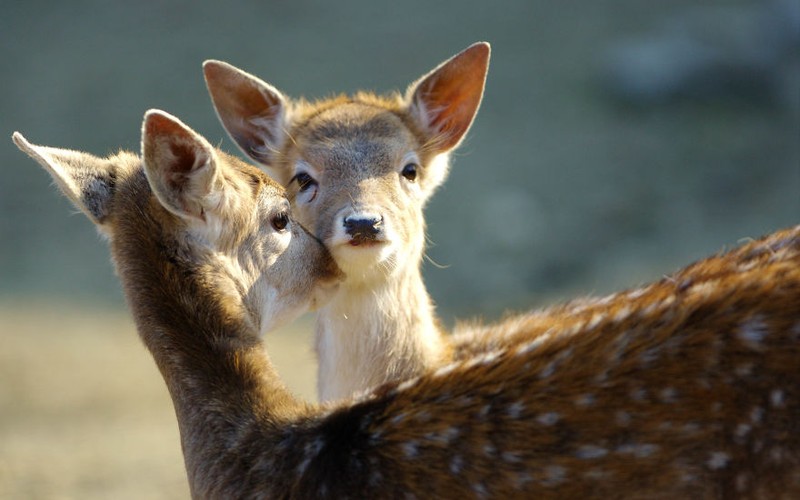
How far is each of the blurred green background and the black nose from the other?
2.58 meters

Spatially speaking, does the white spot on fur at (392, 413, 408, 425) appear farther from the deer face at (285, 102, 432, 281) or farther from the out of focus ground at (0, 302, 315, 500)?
the out of focus ground at (0, 302, 315, 500)

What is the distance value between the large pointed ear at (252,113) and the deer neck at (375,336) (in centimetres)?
86

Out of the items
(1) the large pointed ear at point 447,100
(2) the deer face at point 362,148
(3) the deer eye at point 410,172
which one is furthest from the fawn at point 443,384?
(1) the large pointed ear at point 447,100

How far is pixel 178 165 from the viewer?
163 inches

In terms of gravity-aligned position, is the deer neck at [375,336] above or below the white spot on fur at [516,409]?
above

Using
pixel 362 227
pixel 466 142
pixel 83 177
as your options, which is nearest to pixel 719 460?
pixel 362 227

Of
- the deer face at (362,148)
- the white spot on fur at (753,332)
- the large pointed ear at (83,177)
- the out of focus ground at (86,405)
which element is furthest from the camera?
the out of focus ground at (86,405)

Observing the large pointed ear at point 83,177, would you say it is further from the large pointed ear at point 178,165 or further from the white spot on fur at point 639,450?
the white spot on fur at point 639,450

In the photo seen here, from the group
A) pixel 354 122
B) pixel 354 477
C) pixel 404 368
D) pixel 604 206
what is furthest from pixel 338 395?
pixel 604 206

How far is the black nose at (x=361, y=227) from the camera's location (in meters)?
4.88

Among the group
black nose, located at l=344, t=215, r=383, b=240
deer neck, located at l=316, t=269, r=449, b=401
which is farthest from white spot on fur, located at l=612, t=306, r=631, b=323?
deer neck, located at l=316, t=269, r=449, b=401

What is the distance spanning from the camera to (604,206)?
10.1 m

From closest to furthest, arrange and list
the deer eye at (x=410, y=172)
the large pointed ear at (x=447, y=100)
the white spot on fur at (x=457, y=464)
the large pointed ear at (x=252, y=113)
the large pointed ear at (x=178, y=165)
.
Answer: the white spot on fur at (x=457, y=464) < the large pointed ear at (x=178, y=165) < the deer eye at (x=410, y=172) < the large pointed ear at (x=252, y=113) < the large pointed ear at (x=447, y=100)

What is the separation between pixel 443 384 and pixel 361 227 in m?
1.12
